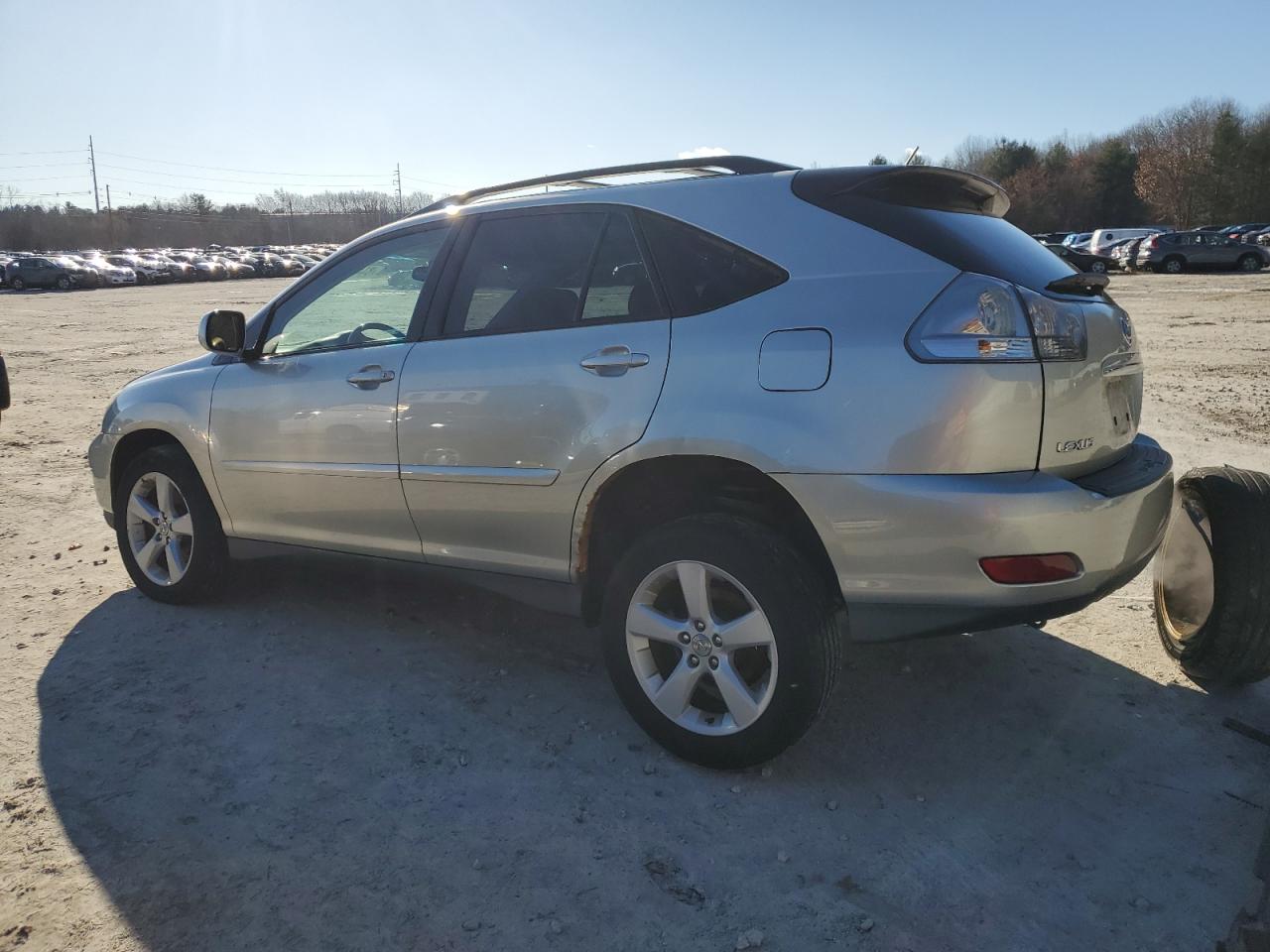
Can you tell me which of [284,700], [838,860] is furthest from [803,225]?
[284,700]

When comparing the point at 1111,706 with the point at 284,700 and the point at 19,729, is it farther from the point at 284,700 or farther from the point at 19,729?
the point at 19,729

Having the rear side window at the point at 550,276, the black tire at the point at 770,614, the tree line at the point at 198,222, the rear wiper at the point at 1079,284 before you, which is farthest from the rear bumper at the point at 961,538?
the tree line at the point at 198,222

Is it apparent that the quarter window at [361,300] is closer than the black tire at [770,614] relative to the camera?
No

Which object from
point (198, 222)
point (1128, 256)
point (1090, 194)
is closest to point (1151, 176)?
point (1090, 194)

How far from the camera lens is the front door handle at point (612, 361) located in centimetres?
294

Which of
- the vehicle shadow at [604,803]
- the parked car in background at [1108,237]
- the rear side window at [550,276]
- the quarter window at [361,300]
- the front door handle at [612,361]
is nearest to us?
the vehicle shadow at [604,803]

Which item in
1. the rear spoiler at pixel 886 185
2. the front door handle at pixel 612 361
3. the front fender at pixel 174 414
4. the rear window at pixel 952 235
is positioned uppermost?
the rear spoiler at pixel 886 185

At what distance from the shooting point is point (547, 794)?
2.89 metres

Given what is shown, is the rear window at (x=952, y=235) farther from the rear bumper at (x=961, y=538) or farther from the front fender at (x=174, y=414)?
the front fender at (x=174, y=414)

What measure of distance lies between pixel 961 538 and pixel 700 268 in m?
1.16

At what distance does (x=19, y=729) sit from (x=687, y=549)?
A: 2.53 meters

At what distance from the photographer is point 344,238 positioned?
113750 millimetres

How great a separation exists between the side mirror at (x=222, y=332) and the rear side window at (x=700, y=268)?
202 centimetres

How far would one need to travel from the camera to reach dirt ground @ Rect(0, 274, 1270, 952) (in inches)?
92.4
